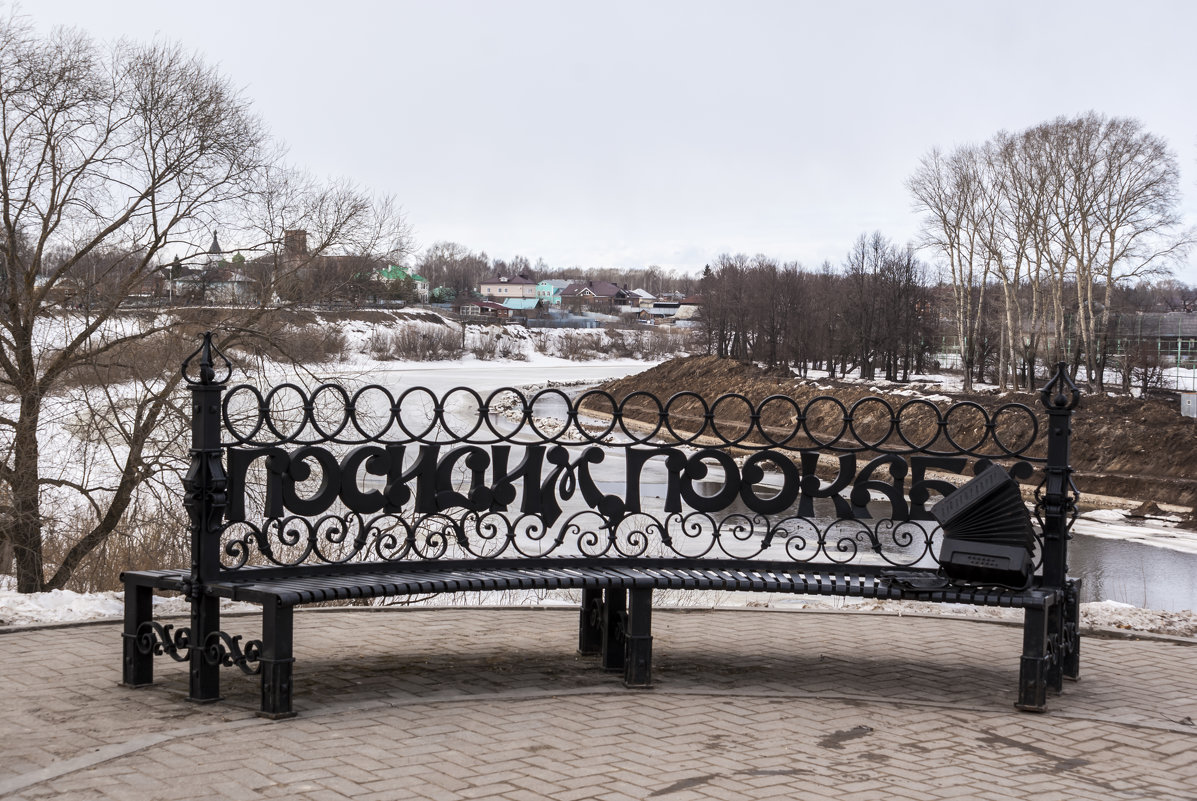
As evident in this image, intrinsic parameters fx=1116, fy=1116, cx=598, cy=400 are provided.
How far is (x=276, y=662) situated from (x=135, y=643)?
2.97 feet

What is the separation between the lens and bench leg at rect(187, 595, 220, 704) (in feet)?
16.0

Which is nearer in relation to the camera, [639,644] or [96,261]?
[639,644]

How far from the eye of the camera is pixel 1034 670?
514cm

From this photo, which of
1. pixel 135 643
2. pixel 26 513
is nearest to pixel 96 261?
pixel 26 513

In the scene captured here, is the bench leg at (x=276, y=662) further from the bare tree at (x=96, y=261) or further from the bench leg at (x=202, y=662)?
the bare tree at (x=96, y=261)

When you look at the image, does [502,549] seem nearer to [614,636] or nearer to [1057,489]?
[614,636]

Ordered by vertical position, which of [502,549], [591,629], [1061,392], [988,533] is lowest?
[591,629]

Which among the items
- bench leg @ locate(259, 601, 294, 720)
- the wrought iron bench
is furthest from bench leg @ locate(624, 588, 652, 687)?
bench leg @ locate(259, 601, 294, 720)

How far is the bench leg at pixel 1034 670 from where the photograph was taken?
514 centimetres

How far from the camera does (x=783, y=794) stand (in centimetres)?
386

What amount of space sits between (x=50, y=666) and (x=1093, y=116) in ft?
136

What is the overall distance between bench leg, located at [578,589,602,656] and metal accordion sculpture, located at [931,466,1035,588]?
6.04ft

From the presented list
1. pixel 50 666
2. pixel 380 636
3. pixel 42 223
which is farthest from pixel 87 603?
pixel 42 223

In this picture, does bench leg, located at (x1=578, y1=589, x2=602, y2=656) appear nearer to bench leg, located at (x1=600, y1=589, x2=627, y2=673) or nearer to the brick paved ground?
the brick paved ground
